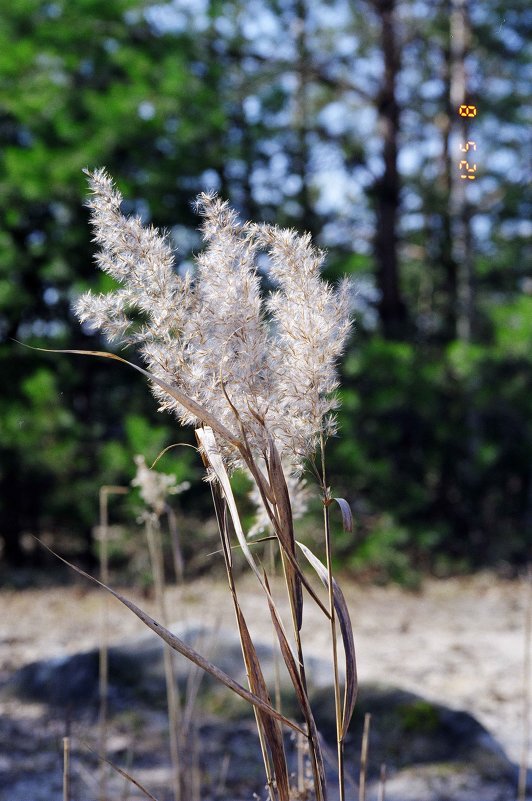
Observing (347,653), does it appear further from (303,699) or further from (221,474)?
(221,474)

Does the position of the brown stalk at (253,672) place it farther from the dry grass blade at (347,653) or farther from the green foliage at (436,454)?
the green foliage at (436,454)

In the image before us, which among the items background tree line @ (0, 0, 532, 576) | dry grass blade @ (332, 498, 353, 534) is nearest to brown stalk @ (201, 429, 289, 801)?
dry grass blade @ (332, 498, 353, 534)

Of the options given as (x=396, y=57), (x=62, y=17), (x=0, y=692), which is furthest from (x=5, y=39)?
(x=0, y=692)

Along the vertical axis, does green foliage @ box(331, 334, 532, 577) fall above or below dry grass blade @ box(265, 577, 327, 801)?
above

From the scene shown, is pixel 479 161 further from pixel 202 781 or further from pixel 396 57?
pixel 202 781

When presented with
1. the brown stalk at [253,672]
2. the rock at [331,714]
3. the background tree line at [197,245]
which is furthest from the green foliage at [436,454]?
the brown stalk at [253,672]

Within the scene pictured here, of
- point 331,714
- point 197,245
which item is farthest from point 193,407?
point 197,245

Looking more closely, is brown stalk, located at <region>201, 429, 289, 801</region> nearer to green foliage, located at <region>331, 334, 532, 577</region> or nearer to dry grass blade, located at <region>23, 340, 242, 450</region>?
dry grass blade, located at <region>23, 340, 242, 450</region>
